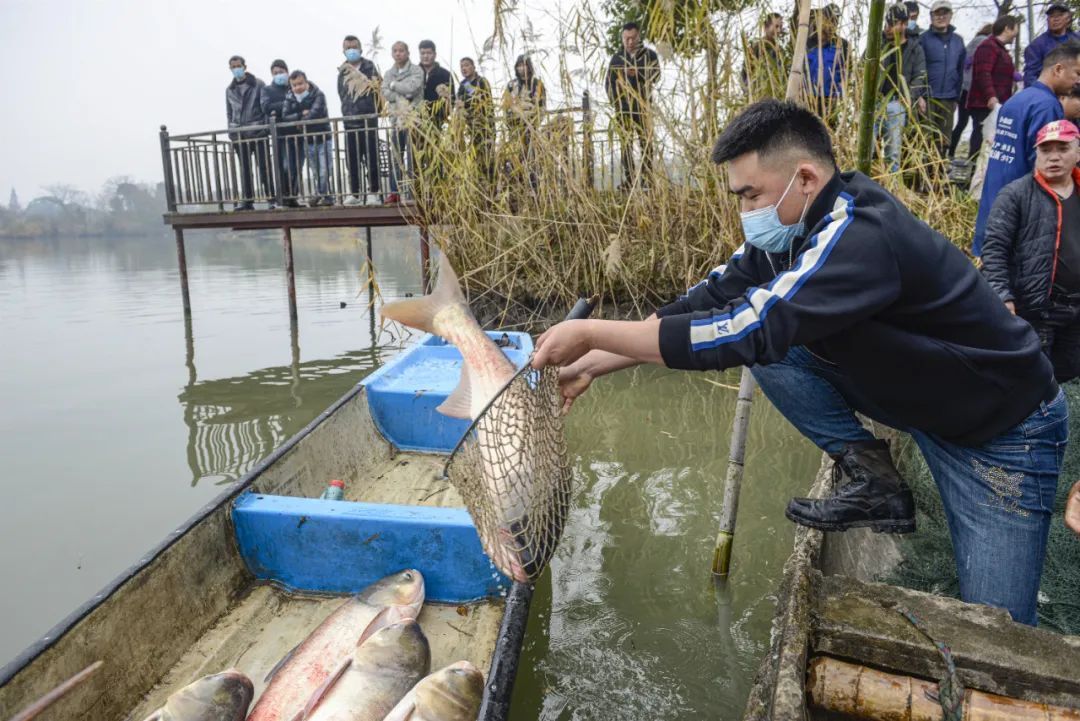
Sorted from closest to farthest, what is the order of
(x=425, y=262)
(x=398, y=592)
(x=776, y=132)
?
1. (x=776, y=132)
2. (x=398, y=592)
3. (x=425, y=262)

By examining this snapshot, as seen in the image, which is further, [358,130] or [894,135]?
[358,130]

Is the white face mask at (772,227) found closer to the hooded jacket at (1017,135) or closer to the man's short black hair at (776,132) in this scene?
the man's short black hair at (776,132)

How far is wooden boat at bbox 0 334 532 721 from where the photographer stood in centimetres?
236

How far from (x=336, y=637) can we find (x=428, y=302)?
5.12ft

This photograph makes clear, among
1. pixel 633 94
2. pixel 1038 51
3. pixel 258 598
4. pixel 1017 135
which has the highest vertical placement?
pixel 1038 51

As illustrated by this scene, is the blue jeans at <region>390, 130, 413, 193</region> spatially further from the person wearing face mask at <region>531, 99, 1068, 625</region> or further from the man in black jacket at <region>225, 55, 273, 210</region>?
the person wearing face mask at <region>531, 99, 1068, 625</region>

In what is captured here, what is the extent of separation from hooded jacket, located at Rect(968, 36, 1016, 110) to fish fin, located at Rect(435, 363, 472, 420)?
8934mm

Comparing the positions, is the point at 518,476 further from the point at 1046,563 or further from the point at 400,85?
the point at 400,85

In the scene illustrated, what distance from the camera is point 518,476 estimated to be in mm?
2498

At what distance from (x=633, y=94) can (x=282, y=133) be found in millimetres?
7393

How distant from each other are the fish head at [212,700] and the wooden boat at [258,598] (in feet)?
0.96

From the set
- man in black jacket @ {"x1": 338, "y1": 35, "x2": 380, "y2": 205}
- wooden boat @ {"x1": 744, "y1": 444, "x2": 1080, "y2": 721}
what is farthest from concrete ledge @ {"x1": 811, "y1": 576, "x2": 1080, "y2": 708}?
man in black jacket @ {"x1": 338, "y1": 35, "x2": 380, "y2": 205}

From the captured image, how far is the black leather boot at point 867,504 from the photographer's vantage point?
2684 millimetres

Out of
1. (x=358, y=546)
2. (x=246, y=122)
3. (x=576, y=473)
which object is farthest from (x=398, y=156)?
(x=358, y=546)
